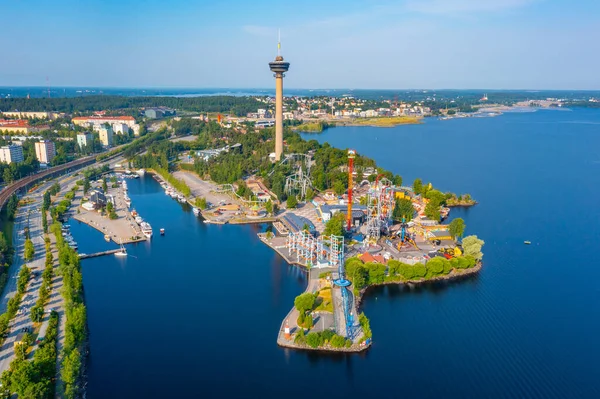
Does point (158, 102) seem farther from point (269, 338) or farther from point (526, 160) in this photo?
point (269, 338)

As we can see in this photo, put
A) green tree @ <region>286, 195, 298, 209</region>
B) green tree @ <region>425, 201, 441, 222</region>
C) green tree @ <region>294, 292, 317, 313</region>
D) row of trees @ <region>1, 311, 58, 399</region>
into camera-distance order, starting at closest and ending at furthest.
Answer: row of trees @ <region>1, 311, 58, 399</region>, green tree @ <region>294, 292, 317, 313</region>, green tree @ <region>425, 201, 441, 222</region>, green tree @ <region>286, 195, 298, 209</region>

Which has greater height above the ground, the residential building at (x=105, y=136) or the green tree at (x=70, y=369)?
the residential building at (x=105, y=136)

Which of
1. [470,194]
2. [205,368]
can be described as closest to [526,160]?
[470,194]

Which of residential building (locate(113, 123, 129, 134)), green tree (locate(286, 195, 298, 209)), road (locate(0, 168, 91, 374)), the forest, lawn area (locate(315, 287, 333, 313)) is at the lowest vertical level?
lawn area (locate(315, 287, 333, 313))

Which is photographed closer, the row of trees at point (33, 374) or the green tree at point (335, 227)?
the row of trees at point (33, 374)

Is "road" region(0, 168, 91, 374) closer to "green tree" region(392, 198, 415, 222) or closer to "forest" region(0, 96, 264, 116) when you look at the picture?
"green tree" region(392, 198, 415, 222)

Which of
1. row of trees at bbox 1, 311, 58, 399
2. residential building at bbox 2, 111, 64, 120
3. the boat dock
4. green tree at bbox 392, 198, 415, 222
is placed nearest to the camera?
row of trees at bbox 1, 311, 58, 399

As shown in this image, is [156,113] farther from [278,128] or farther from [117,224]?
[117,224]

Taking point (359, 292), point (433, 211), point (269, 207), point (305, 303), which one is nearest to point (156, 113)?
point (269, 207)

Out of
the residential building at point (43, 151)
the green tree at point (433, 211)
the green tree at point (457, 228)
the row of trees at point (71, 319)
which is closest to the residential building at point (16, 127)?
the residential building at point (43, 151)

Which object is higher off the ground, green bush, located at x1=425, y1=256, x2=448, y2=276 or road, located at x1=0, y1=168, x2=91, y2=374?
green bush, located at x1=425, y1=256, x2=448, y2=276

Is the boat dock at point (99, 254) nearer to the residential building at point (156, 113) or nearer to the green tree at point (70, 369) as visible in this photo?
the green tree at point (70, 369)

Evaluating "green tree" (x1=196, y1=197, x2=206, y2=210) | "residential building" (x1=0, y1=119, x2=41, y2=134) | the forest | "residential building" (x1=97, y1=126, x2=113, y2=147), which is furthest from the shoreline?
the forest
